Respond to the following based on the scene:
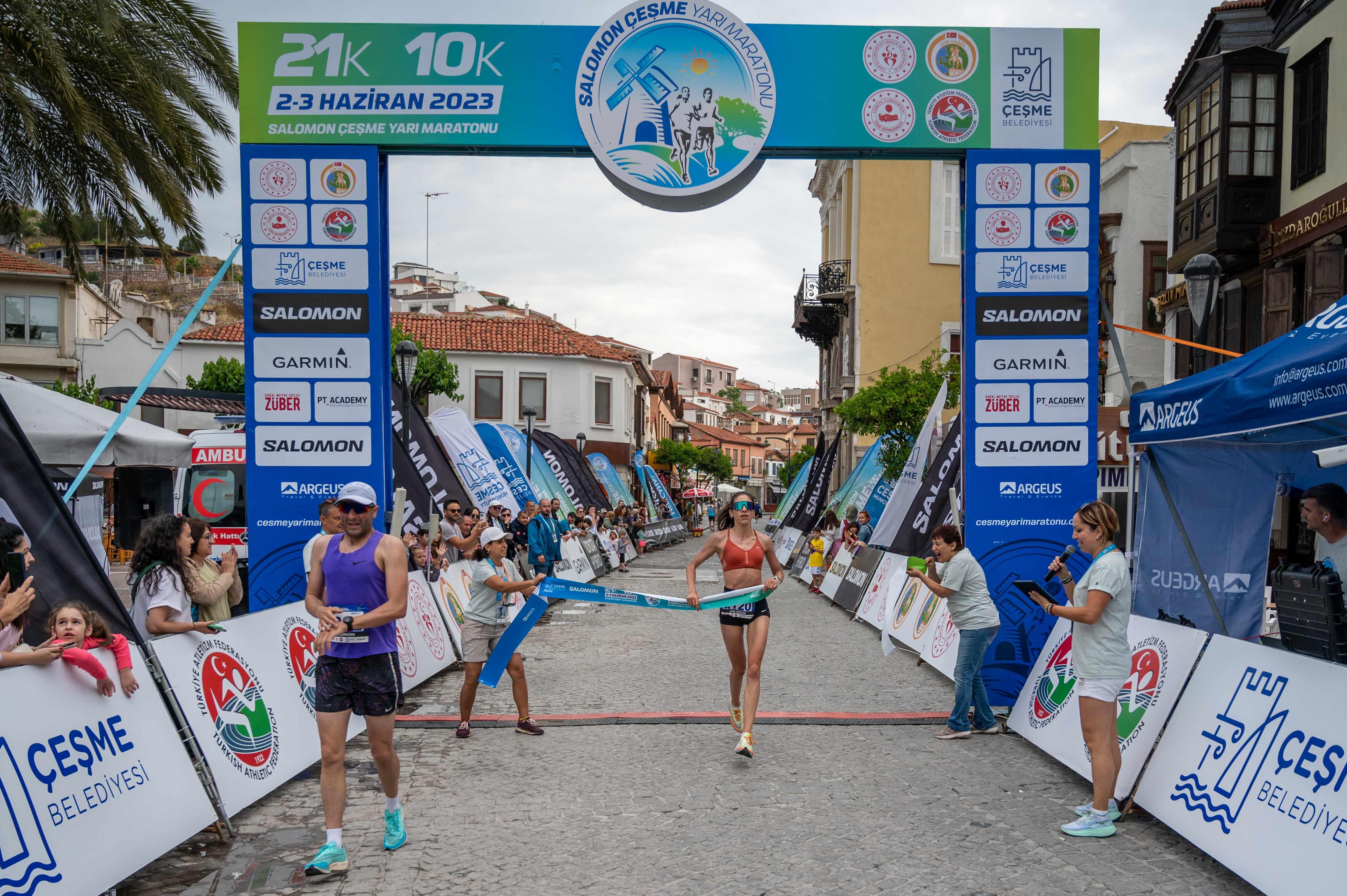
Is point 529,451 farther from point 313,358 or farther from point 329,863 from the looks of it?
point 329,863

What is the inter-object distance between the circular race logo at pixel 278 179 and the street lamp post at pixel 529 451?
12452mm

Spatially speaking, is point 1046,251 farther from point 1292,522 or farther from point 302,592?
point 1292,522

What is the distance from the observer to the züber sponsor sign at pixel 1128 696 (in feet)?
18.8

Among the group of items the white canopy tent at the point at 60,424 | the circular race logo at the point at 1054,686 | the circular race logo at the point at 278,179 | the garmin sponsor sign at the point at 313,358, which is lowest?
the circular race logo at the point at 1054,686

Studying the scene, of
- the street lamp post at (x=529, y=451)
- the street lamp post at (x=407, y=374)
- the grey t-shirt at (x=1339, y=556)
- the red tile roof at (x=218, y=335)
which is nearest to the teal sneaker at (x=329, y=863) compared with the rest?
the grey t-shirt at (x=1339, y=556)

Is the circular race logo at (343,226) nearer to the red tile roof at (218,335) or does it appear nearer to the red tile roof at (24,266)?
the red tile roof at (24,266)

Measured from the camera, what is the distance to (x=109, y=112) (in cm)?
1084

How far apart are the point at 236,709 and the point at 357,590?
5.25ft

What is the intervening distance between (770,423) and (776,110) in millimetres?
145038

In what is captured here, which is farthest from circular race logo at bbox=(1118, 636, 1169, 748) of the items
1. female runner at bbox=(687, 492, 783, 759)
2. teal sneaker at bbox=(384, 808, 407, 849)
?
teal sneaker at bbox=(384, 808, 407, 849)

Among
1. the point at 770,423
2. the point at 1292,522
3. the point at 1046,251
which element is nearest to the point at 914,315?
the point at 1292,522

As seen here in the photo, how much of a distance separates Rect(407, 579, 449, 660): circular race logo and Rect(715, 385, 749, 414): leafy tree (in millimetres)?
137592

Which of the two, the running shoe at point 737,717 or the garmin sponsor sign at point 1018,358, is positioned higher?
the garmin sponsor sign at point 1018,358

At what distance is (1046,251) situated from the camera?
867 centimetres
